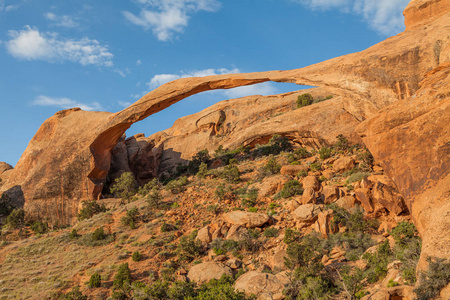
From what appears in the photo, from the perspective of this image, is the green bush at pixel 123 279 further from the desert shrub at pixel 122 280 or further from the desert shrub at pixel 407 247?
the desert shrub at pixel 407 247

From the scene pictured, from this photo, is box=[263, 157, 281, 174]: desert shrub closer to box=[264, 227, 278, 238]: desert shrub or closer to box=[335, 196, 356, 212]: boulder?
box=[335, 196, 356, 212]: boulder

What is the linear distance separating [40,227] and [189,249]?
50.6 ft

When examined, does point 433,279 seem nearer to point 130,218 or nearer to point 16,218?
point 130,218

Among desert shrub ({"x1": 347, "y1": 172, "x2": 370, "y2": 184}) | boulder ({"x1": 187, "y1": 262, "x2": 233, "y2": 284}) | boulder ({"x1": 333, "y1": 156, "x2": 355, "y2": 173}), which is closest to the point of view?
boulder ({"x1": 187, "y1": 262, "x2": 233, "y2": 284})

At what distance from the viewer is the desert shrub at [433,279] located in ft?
28.2

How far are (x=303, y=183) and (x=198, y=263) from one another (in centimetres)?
839

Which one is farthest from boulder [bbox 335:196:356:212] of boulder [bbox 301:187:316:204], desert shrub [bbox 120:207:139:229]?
desert shrub [bbox 120:207:139:229]

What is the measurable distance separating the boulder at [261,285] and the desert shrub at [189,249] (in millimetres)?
4270

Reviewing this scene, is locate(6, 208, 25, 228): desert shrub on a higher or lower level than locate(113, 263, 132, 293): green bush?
higher

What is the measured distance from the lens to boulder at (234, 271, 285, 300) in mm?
13805

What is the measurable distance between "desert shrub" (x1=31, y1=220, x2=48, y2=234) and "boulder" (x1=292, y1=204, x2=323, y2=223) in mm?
20288

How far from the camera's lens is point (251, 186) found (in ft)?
81.5

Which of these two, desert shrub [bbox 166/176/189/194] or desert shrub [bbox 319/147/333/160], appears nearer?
desert shrub [bbox 319/147/333/160]

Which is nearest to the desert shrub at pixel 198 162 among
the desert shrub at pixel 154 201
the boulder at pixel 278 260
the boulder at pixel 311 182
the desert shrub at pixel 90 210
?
the desert shrub at pixel 90 210
